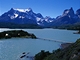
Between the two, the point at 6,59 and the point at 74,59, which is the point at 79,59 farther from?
the point at 6,59

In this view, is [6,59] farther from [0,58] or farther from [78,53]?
[78,53]

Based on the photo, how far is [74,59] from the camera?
26703 millimetres

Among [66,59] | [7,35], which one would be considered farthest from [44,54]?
[7,35]

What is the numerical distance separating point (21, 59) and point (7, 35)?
130 meters

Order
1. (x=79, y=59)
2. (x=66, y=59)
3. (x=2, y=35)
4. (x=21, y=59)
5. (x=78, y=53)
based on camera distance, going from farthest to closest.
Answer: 1. (x=2, y=35)
2. (x=21, y=59)
3. (x=66, y=59)
4. (x=78, y=53)
5. (x=79, y=59)

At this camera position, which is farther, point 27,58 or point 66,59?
point 27,58

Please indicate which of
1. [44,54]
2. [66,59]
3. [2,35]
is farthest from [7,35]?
[66,59]

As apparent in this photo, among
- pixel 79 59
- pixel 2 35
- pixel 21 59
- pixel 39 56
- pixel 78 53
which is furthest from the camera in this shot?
pixel 2 35

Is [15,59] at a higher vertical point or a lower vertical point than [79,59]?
lower

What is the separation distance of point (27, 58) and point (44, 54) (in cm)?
1480

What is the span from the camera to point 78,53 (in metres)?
28.8

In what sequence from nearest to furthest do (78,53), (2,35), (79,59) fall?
(79,59), (78,53), (2,35)

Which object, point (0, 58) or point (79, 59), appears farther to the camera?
point (0, 58)

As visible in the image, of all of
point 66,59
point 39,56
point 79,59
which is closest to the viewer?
point 79,59
